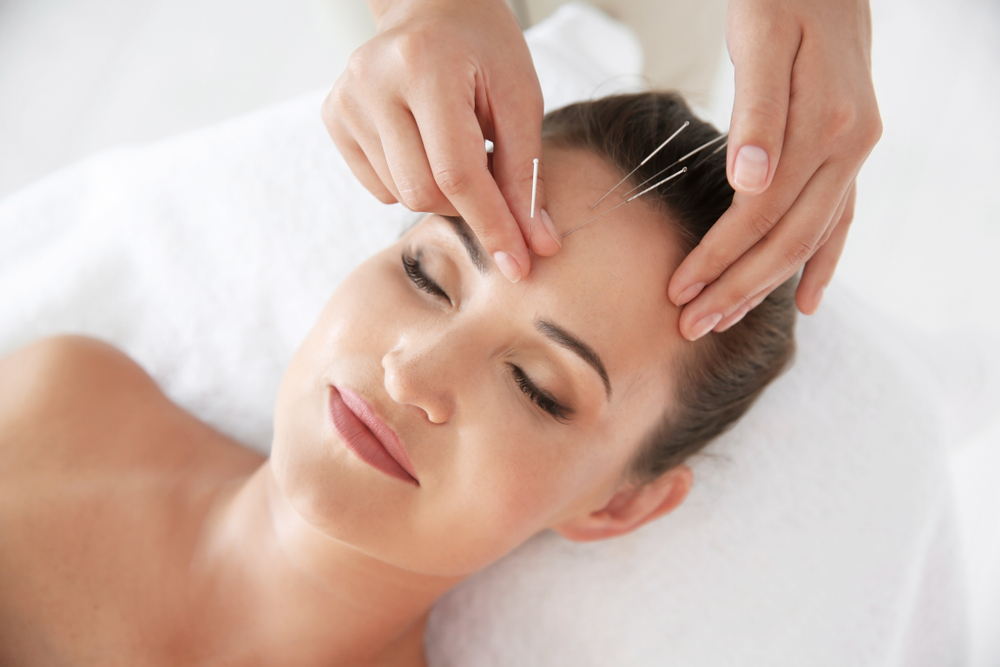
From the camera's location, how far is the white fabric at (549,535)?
4.72 ft

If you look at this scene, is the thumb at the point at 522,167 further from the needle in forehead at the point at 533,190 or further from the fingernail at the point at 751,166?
the fingernail at the point at 751,166

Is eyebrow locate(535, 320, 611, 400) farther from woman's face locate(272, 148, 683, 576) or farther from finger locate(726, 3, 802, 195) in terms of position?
finger locate(726, 3, 802, 195)

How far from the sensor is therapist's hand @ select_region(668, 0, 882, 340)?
82 cm

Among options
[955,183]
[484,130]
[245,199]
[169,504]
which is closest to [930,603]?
[955,183]

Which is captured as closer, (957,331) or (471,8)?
(471,8)

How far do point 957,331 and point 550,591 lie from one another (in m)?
1.24

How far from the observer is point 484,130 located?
37.5 inches

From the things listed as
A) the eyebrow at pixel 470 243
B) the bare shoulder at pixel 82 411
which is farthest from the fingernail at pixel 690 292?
the bare shoulder at pixel 82 411

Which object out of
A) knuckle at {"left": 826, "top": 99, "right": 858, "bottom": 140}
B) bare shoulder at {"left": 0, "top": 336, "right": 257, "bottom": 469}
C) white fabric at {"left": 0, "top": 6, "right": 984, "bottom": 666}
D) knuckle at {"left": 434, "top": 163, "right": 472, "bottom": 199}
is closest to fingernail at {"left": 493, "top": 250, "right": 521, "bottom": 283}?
knuckle at {"left": 434, "top": 163, "right": 472, "bottom": 199}

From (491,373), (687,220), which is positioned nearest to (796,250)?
(687,220)

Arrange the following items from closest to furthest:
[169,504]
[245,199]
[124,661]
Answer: [124,661]
[169,504]
[245,199]

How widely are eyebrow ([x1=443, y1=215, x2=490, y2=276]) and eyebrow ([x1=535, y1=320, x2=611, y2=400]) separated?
0.43 feet

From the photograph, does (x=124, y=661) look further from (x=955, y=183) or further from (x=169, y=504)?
(x=955, y=183)

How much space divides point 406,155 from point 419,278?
0.27 meters
